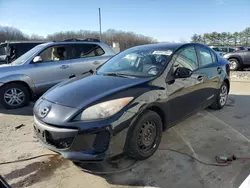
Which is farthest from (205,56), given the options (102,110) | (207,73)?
(102,110)

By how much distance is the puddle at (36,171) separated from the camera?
8.80 ft

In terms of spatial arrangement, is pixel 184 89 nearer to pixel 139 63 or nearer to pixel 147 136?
pixel 139 63

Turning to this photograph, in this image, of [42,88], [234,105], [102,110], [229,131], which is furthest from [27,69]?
[234,105]

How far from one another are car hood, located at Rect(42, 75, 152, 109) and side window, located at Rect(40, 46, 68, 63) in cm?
310

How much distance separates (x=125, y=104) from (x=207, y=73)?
2.29 meters

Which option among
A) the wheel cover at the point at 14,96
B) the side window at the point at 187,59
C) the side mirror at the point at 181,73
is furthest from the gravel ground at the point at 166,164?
the wheel cover at the point at 14,96

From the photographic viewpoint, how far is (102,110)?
257cm

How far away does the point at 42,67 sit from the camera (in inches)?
233

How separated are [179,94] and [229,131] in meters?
1.29

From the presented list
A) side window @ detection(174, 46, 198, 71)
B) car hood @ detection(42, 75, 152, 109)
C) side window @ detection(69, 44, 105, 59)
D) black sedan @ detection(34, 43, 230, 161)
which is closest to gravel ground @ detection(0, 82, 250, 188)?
black sedan @ detection(34, 43, 230, 161)

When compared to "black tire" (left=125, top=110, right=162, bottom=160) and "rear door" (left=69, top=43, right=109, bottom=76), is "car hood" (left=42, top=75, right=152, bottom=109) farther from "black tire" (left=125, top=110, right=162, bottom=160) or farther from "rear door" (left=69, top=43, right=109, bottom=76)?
"rear door" (left=69, top=43, right=109, bottom=76)

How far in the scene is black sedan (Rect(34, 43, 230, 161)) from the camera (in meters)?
2.51

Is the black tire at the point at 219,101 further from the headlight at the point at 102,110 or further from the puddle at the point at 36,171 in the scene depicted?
the puddle at the point at 36,171

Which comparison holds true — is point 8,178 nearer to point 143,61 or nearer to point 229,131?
point 143,61
